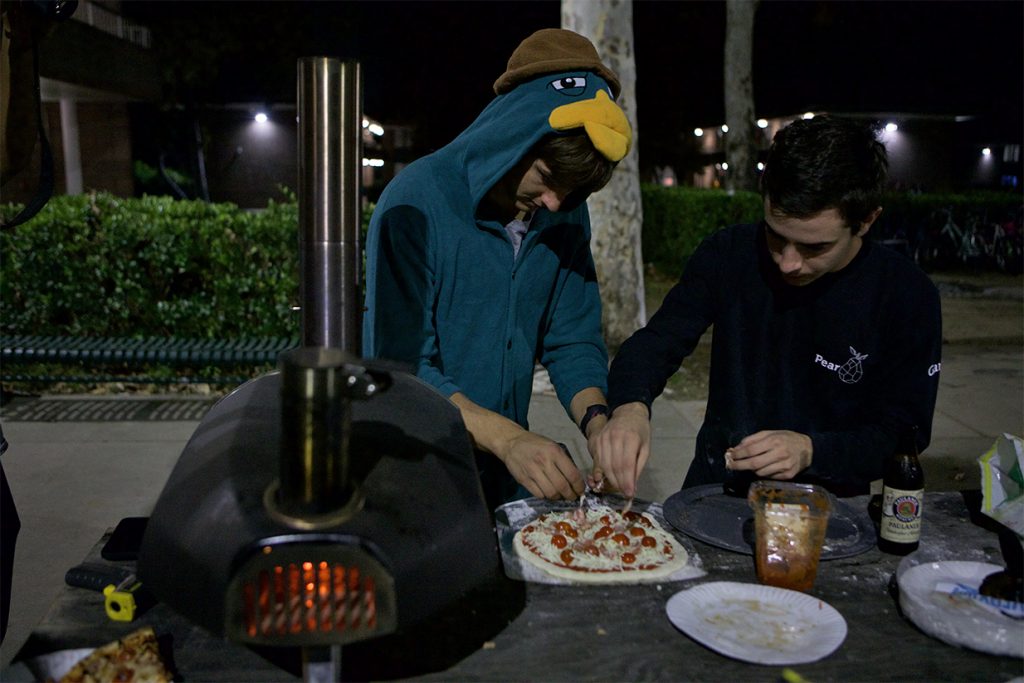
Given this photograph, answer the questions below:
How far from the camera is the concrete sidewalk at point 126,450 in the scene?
4.51 m

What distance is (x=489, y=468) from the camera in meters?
2.82

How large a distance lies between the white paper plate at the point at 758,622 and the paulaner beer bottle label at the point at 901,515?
403 millimetres

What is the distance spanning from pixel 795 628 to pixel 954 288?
1459cm

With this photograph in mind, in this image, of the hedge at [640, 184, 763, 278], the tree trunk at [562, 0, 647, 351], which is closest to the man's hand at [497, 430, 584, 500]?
the tree trunk at [562, 0, 647, 351]

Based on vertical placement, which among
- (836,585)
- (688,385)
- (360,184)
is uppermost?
(360,184)

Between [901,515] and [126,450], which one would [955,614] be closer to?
[901,515]

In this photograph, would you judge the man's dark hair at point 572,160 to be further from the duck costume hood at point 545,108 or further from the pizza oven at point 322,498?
the pizza oven at point 322,498

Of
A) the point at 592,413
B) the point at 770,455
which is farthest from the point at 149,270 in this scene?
the point at 770,455

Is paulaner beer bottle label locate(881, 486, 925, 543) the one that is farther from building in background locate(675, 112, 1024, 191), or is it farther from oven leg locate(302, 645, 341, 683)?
building in background locate(675, 112, 1024, 191)

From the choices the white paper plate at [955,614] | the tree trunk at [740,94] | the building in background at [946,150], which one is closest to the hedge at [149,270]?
the white paper plate at [955,614]

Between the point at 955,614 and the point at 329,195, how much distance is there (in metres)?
1.56

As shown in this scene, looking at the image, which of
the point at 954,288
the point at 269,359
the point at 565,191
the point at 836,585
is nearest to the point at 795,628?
the point at 836,585

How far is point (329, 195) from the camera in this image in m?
1.53

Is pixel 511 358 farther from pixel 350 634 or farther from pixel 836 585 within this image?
pixel 350 634
